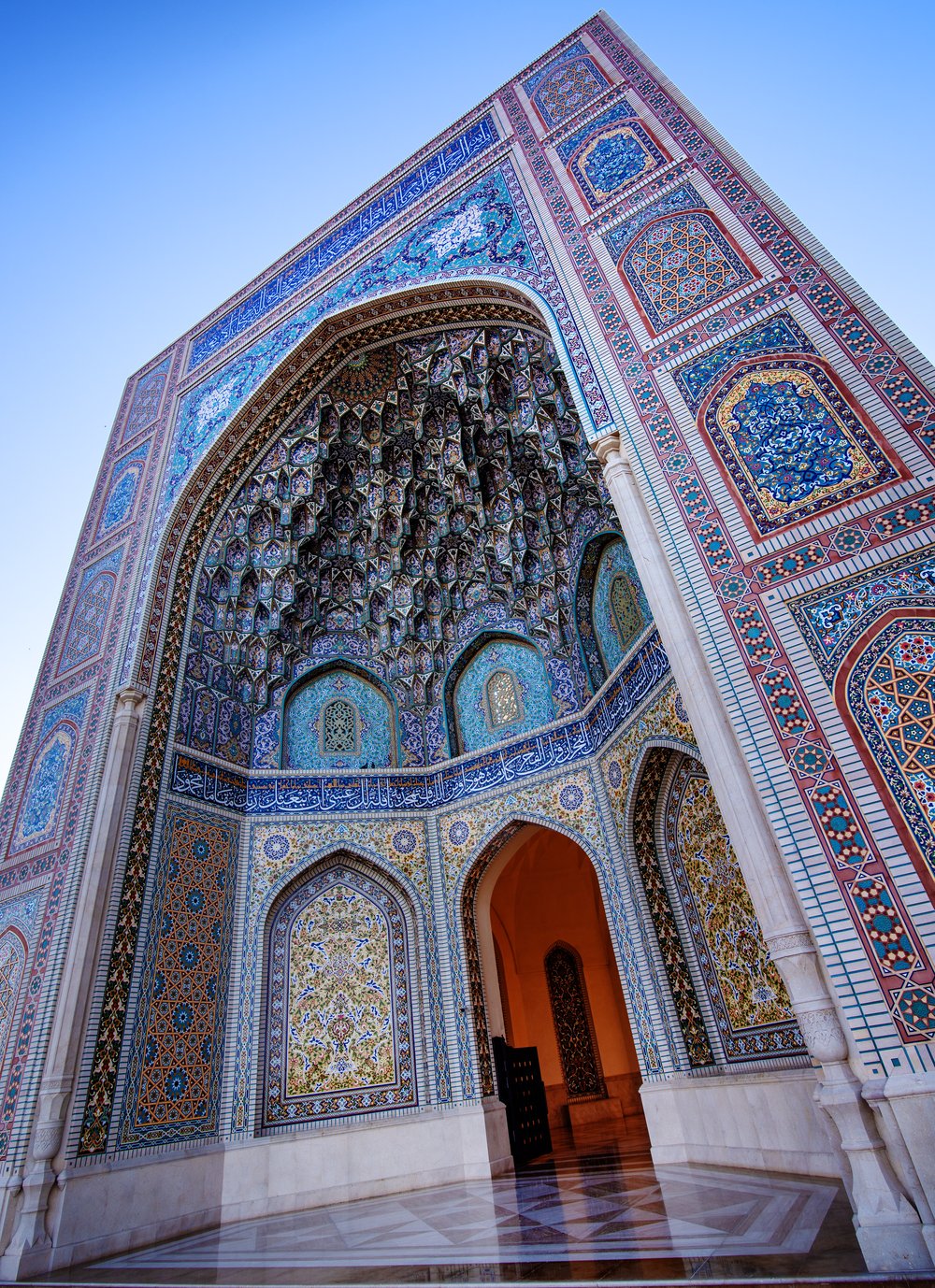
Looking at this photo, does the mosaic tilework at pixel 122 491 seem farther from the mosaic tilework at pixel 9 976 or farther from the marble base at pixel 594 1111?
the marble base at pixel 594 1111

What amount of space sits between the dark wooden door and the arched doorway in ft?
5.26

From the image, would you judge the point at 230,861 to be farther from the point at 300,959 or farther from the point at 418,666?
the point at 418,666

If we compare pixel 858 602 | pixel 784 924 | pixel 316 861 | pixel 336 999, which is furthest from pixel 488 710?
pixel 784 924

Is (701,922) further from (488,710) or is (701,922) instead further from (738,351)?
(738,351)

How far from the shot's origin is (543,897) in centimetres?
1012

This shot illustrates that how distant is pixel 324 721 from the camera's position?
7.70 meters

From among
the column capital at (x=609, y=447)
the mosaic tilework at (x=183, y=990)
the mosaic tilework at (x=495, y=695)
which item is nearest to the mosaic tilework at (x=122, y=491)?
the mosaic tilework at (x=183, y=990)

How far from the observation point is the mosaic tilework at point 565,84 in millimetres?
6320

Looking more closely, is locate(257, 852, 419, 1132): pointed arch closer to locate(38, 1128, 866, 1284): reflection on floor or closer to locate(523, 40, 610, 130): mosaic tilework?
locate(38, 1128, 866, 1284): reflection on floor

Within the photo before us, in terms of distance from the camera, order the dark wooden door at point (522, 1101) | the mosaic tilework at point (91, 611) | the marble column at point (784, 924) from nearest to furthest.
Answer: the marble column at point (784, 924) < the dark wooden door at point (522, 1101) < the mosaic tilework at point (91, 611)

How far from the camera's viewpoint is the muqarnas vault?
10.2 feet

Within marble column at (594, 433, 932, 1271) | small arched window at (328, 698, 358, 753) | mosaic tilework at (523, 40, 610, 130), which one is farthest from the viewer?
small arched window at (328, 698, 358, 753)

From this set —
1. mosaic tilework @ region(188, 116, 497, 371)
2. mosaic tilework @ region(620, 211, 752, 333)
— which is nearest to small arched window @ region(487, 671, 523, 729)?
mosaic tilework @ region(620, 211, 752, 333)

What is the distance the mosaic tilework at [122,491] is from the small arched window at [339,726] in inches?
108
